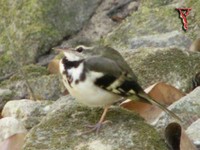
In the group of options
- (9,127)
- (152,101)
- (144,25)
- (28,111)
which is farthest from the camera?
(144,25)

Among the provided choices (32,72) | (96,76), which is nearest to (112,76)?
(96,76)

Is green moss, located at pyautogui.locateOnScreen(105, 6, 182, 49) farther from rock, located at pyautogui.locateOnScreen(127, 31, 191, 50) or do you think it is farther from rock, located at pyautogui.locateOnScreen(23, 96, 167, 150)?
rock, located at pyautogui.locateOnScreen(23, 96, 167, 150)

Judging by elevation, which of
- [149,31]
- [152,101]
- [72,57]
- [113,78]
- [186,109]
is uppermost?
[72,57]

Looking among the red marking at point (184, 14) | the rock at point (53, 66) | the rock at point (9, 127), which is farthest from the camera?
the red marking at point (184, 14)

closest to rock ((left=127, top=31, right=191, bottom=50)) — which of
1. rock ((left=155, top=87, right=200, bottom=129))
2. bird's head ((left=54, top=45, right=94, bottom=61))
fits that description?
rock ((left=155, top=87, right=200, bottom=129))

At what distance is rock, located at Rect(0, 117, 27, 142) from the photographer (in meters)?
6.61

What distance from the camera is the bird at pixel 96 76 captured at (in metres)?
5.53

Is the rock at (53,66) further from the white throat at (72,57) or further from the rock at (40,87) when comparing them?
the white throat at (72,57)

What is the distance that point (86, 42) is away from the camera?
21.2 ft

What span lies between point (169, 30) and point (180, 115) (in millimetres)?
3237

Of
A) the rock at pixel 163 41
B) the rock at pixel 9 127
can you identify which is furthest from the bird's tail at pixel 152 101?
the rock at pixel 163 41

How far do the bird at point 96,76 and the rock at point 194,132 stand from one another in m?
0.51

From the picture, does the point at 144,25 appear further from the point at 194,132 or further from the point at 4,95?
the point at 194,132

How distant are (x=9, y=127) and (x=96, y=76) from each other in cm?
142
